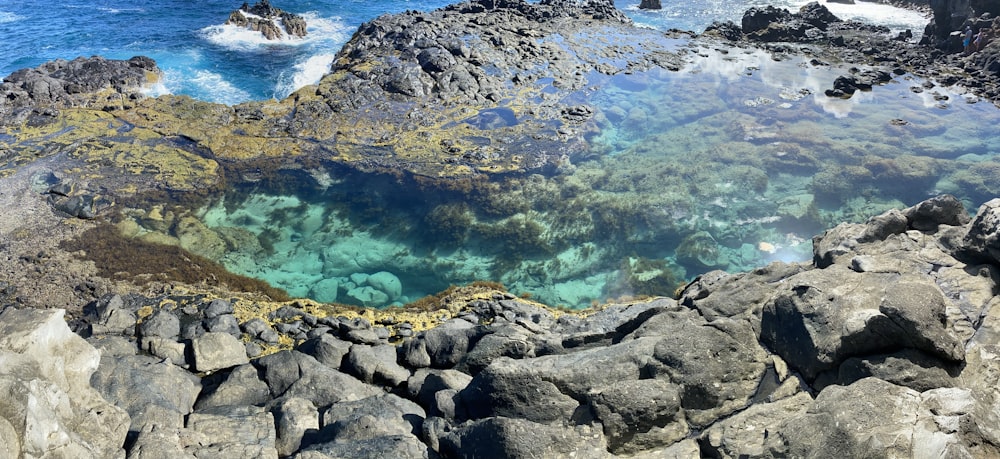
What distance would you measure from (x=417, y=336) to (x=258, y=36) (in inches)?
1674

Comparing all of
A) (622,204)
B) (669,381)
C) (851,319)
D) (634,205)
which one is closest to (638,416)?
(669,381)

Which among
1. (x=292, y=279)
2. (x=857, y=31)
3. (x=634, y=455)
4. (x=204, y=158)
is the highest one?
(x=857, y=31)

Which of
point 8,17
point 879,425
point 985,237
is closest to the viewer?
point 879,425

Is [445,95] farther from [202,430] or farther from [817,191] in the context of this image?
[202,430]

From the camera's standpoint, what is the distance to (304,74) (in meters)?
41.1

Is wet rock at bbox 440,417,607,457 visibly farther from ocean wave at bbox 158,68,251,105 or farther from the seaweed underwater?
ocean wave at bbox 158,68,251,105

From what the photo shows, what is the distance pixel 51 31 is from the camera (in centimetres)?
5012

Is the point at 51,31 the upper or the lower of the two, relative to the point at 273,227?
upper

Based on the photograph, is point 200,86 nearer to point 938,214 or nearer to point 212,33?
point 212,33

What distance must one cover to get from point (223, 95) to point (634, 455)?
3649 cm

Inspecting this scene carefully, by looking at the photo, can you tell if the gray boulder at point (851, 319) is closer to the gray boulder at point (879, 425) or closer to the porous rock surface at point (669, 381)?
the porous rock surface at point (669, 381)

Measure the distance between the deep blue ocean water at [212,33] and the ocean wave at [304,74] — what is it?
0.23ft

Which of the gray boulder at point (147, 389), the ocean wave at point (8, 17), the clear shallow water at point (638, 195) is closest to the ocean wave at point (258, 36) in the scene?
the clear shallow water at point (638, 195)

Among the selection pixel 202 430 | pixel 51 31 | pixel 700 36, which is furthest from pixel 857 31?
pixel 51 31
